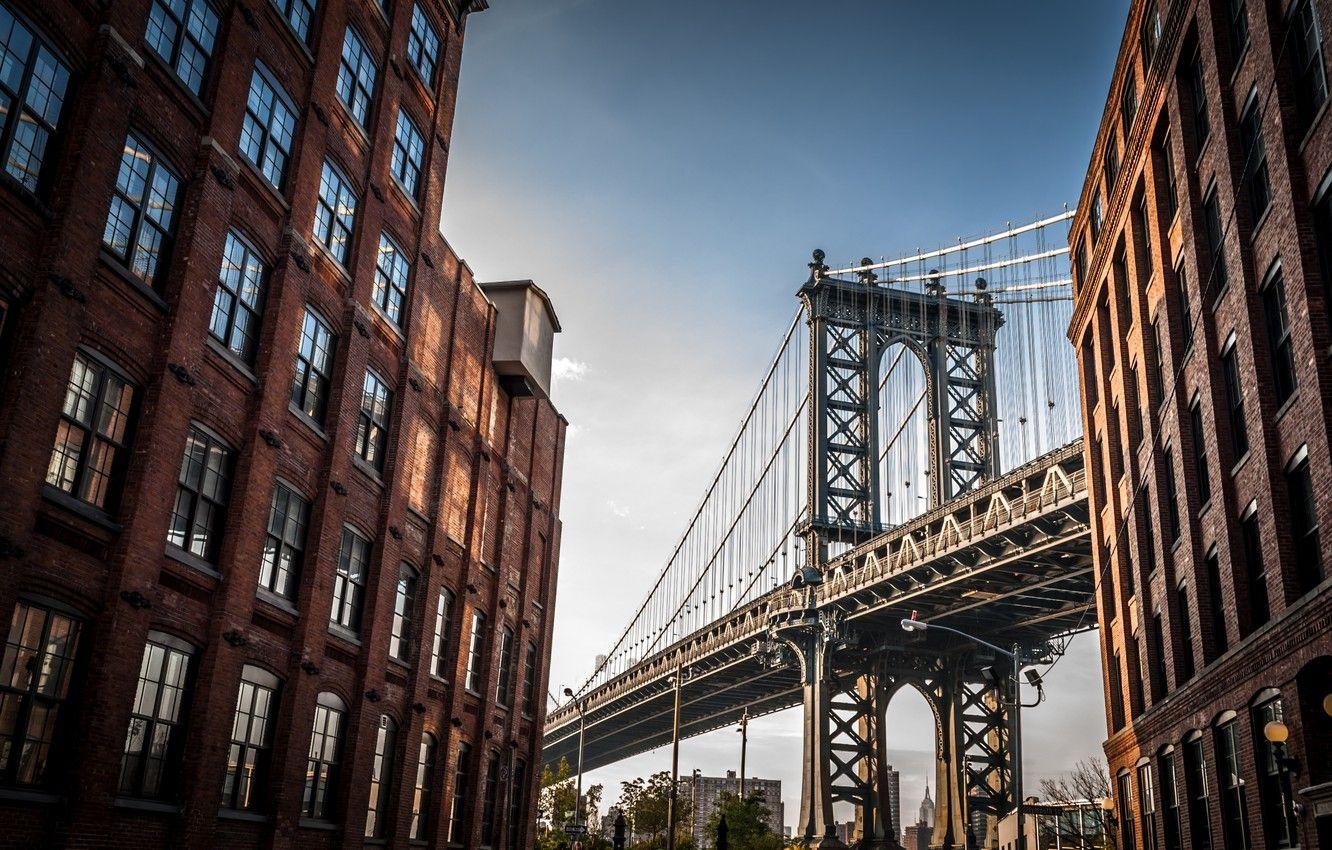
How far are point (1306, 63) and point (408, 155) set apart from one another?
63.3 feet

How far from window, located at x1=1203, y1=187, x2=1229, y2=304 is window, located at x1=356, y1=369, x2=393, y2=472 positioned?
16837 millimetres

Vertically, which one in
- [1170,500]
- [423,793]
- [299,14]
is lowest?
[423,793]

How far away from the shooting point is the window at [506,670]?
115ft

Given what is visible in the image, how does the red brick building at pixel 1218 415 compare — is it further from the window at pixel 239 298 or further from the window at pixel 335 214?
the window at pixel 335 214

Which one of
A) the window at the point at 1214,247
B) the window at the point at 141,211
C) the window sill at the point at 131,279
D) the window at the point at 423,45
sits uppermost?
the window at the point at 423,45

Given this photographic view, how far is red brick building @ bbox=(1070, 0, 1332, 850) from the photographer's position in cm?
1692

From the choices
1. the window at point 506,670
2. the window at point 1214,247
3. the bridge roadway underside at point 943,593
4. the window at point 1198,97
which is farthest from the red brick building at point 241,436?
the bridge roadway underside at point 943,593

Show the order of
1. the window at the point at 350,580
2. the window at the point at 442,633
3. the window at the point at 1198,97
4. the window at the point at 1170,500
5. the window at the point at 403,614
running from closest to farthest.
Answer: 1. the window at the point at 1198,97
2. the window at the point at 350,580
3. the window at the point at 1170,500
4. the window at the point at 403,614
5. the window at the point at 442,633

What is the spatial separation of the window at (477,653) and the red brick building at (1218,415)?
16762 mm

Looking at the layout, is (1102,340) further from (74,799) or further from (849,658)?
(849,658)

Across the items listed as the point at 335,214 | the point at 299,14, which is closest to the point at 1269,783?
the point at 335,214

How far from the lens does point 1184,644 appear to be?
82.5 ft

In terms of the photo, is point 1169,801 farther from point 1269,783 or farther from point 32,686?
point 32,686

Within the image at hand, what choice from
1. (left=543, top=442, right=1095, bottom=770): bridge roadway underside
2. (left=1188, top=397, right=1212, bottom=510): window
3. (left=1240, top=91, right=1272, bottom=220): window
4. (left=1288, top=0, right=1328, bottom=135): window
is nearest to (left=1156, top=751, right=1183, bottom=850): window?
(left=1188, top=397, right=1212, bottom=510): window
